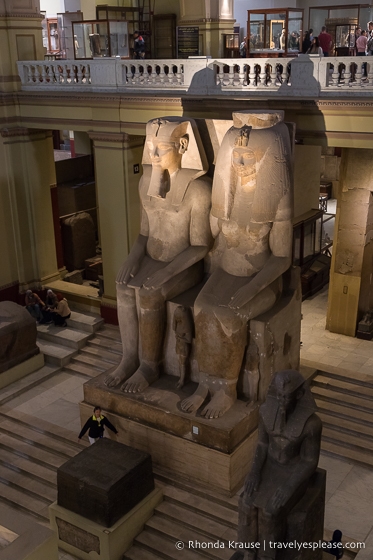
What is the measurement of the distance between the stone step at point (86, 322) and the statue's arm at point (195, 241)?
13.6 ft

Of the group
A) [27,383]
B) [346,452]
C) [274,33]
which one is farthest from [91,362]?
[274,33]

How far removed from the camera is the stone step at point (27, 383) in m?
9.57

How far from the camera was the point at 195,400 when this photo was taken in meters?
7.04

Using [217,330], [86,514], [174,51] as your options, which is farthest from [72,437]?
[174,51]

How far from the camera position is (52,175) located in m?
12.6

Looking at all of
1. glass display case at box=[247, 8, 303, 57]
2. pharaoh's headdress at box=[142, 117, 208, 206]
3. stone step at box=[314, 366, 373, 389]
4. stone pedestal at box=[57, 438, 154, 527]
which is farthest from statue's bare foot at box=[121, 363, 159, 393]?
glass display case at box=[247, 8, 303, 57]

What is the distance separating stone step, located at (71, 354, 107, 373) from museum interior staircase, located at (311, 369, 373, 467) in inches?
129

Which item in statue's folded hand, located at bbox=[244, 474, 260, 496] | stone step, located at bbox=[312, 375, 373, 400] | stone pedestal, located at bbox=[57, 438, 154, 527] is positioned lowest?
stone step, located at bbox=[312, 375, 373, 400]

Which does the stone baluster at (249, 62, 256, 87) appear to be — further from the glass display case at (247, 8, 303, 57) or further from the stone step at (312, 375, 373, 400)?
the stone step at (312, 375, 373, 400)

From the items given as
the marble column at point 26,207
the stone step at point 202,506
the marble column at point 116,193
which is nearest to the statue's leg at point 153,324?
the stone step at point 202,506

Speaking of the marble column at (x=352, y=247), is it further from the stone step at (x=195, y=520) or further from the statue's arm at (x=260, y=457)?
the statue's arm at (x=260, y=457)

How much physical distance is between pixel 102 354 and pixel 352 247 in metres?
4.38

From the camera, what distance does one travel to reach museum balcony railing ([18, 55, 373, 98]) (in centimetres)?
860

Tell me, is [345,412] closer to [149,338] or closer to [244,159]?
[149,338]
